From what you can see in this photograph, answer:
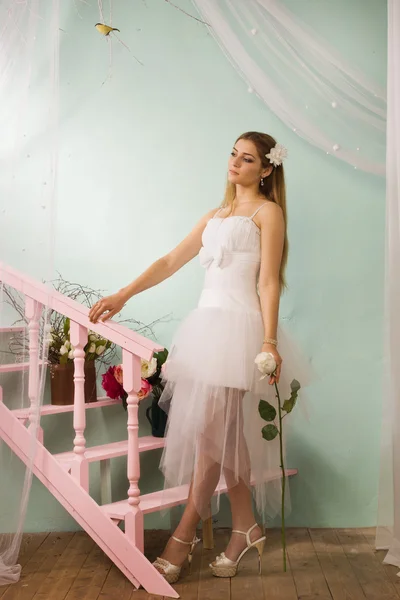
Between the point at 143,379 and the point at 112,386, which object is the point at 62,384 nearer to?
the point at 112,386

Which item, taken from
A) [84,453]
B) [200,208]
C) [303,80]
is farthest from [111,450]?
[303,80]

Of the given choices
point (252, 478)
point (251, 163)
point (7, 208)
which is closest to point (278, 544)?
point (252, 478)

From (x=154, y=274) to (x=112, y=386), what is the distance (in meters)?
0.64

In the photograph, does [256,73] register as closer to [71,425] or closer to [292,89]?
[292,89]

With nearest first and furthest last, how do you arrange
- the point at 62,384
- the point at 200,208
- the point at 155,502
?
the point at 155,502 → the point at 62,384 → the point at 200,208

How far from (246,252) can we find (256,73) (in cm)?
85

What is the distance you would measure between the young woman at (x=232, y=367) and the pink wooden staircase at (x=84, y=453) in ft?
0.28

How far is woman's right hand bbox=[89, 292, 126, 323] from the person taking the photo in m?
2.81

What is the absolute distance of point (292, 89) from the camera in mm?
3256

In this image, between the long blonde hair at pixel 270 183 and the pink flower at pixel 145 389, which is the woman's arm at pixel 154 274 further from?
the pink flower at pixel 145 389

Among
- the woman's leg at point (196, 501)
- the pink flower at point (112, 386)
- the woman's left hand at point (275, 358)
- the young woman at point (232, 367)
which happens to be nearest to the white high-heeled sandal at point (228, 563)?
the young woman at point (232, 367)

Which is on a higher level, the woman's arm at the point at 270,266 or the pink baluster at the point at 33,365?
the woman's arm at the point at 270,266

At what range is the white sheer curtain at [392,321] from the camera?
2.76m

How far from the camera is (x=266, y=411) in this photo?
2789 mm
